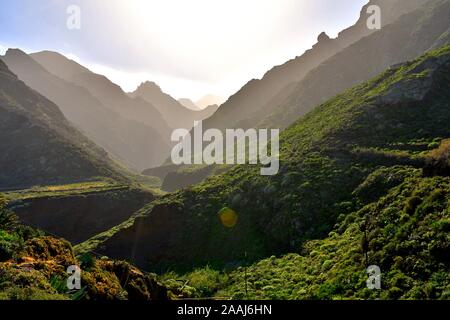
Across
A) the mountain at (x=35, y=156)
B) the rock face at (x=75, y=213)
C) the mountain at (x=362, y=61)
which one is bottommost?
the rock face at (x=75, y=213)

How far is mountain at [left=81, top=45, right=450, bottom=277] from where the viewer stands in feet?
110

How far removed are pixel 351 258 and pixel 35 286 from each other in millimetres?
17226

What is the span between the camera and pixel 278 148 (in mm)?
57062

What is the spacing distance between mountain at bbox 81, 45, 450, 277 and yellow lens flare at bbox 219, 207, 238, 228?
11 centimetres

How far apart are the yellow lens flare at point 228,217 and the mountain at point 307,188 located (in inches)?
4.5

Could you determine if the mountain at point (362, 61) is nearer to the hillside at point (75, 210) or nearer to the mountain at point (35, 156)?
the mountain at point (35, 156)

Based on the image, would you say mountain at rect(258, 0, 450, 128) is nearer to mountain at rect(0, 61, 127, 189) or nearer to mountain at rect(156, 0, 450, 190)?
mountain at rect(156, 0, 450, 190)

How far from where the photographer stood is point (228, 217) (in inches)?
1633

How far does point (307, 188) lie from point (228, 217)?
9.53 m

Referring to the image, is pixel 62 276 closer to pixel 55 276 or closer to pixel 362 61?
pixel 55 276

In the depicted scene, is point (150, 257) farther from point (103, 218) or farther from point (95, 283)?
point (103, 218)

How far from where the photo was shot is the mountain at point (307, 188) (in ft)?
110

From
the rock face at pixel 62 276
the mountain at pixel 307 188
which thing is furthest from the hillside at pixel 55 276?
the mountain at pixel 307 188
